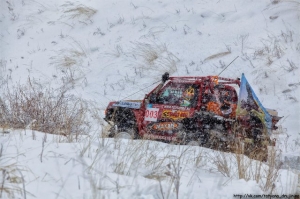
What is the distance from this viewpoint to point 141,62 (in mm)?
13547

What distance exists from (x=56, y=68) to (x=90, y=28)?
2233 millimetres

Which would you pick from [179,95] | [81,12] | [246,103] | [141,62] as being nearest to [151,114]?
[179,95]

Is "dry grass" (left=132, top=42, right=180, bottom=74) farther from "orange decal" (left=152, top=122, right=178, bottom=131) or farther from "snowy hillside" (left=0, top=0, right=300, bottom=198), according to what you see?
"orange decal" (left=152, top=122, right=178, bottom=131)

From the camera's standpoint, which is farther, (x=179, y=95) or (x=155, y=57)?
(x=155, y=57)

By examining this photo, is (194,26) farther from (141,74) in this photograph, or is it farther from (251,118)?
(251,118)

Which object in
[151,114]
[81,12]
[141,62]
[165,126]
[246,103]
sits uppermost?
[81,12]

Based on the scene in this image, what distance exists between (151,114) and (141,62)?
16.1ft

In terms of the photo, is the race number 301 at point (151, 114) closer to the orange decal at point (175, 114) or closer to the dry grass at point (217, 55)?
the orange decal at point (175, 114)

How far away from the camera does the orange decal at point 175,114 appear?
847cm

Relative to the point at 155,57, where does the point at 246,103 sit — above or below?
below

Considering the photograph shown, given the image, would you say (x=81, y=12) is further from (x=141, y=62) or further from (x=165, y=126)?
(x=165, y=126)

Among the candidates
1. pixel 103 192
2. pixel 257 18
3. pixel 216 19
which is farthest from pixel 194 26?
pixel 103 192

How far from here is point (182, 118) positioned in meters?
8.47

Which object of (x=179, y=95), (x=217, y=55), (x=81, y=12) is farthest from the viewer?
(x=81, y=12)
